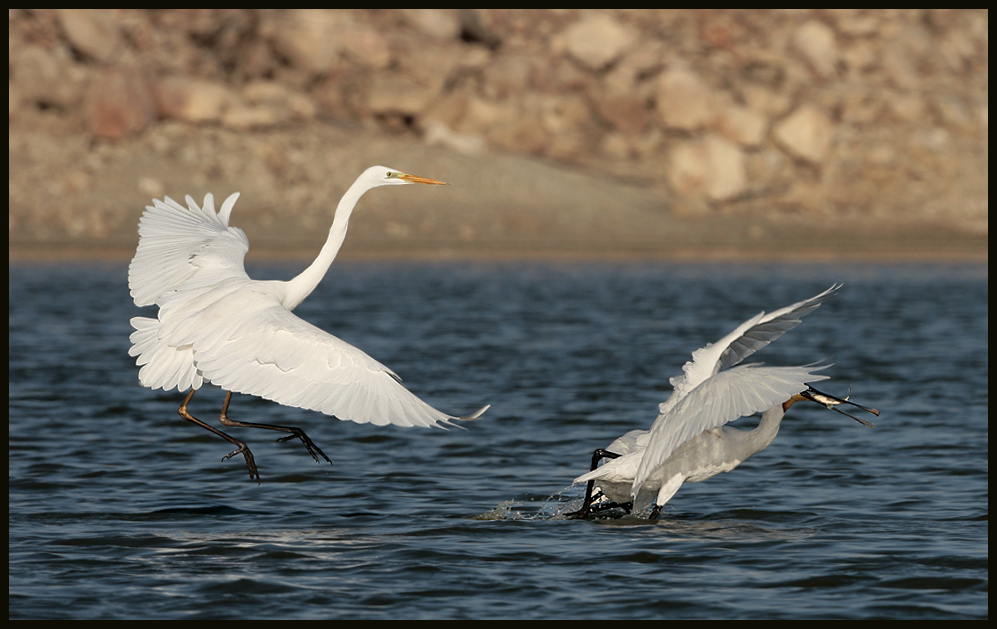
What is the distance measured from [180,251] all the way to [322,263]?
1302 millimetres

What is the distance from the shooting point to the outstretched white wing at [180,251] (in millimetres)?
9984

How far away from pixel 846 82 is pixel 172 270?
39.6 m

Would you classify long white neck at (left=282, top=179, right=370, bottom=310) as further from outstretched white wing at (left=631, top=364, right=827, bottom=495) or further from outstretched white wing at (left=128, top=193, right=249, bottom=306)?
outstretched white wing at (left=631, top=364, right=827, bottom=495)

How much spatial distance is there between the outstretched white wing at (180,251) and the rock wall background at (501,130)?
22.3 metres

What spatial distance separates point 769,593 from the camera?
7.37 metres

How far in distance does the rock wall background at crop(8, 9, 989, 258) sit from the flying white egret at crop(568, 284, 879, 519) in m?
24.6

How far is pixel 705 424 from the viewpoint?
8008 mm

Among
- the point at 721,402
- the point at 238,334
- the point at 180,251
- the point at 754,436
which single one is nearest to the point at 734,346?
the point at 754,436

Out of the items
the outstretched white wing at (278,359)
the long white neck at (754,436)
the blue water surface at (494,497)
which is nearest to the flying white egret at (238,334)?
the outstretched white wing at (278,359)

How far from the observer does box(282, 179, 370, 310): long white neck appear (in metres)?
9.49

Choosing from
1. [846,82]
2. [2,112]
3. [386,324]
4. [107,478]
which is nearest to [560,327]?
[386,324]

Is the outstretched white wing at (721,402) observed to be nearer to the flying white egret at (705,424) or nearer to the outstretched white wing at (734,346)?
the flying white egret at (705,424)

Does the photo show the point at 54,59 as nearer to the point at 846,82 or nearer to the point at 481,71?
the point at 481,71

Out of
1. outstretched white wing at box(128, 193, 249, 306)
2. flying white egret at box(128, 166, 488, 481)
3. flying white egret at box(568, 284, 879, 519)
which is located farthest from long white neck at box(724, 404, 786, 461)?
outstretched white wing at box(128, 193, 249, 306)
